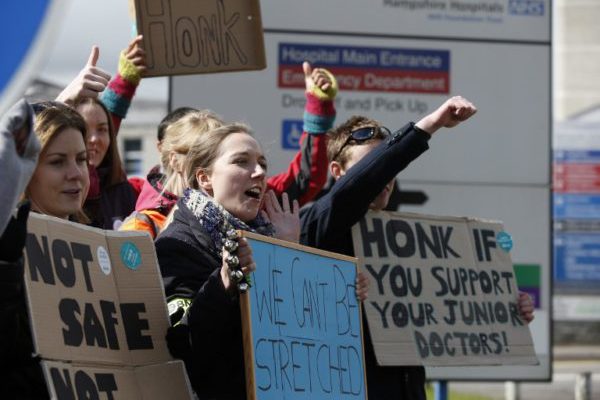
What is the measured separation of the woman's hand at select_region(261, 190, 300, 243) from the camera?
13.7ft

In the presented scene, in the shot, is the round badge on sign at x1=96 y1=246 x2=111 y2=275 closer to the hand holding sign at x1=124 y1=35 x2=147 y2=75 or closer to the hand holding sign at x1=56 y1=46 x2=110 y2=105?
the hand holding sign at x1=56 y1=46 x2=110 y2=105

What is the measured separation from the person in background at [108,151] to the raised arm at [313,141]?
2.93 ft

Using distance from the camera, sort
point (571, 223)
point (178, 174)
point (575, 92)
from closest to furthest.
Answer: point (178, 174) → point (571, 223) → point (575, 92)

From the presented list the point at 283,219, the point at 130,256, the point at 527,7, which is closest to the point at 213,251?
the point at 130,256

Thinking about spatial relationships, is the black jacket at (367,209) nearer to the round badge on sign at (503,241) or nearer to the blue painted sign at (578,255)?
the round badge on sign at (503,241)

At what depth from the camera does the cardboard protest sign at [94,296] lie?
10.4 ft

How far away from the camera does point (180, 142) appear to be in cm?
438

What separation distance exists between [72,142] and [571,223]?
12.7 meters

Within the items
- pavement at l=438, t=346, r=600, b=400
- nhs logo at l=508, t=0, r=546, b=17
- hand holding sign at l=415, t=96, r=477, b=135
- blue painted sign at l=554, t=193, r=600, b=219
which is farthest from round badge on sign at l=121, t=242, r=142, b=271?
blue painted sign at l=554, t=193, r=600, b=219

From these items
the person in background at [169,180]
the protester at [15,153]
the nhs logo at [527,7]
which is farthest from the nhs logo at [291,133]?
the protester at [15,153]

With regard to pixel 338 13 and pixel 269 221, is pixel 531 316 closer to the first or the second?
pixel 269 221

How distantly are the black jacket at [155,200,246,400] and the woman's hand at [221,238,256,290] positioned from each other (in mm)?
23

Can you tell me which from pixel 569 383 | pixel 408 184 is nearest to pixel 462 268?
pixel 408 184

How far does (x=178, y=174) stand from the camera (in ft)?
14.3
